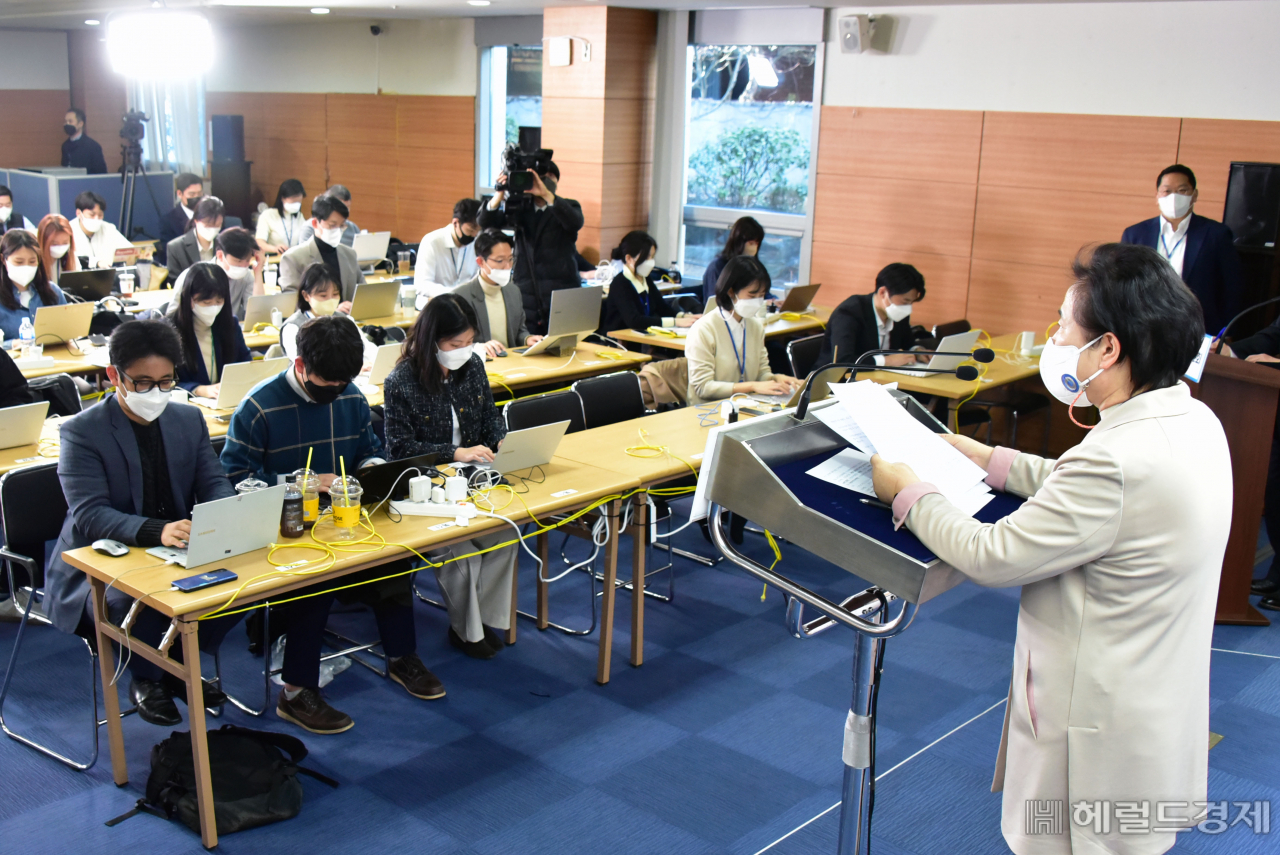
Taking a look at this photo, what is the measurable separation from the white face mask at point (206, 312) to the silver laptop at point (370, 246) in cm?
385

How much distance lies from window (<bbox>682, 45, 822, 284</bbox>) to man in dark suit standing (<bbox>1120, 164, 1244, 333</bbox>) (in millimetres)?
2722

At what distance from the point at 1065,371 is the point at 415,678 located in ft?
8.75

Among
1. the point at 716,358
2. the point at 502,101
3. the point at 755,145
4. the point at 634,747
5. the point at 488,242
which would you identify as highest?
the point at 502,101

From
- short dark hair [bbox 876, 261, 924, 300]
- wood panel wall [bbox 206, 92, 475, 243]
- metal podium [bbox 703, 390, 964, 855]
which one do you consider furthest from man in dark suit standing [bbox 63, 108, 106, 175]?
metal podium [bbox 703, 390, 964, 855]

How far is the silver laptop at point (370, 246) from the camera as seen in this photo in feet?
28.6

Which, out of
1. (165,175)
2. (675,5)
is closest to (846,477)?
(675,5)

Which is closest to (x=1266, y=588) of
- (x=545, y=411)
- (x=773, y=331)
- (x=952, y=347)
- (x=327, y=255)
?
(x=952, y=347)

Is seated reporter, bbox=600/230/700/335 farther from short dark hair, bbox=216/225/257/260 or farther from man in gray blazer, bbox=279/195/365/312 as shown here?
Answer: short dark hair, bbox=216/225/257/260

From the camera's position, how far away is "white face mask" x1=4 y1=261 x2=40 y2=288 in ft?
18.5

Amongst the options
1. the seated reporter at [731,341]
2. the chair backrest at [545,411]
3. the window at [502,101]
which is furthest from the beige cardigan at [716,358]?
the window at [502,101]

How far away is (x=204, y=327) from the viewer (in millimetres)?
4973

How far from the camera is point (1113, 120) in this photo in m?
6.79

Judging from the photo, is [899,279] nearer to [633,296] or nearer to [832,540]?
[633,296]

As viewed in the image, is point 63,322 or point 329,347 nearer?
point 329,347
